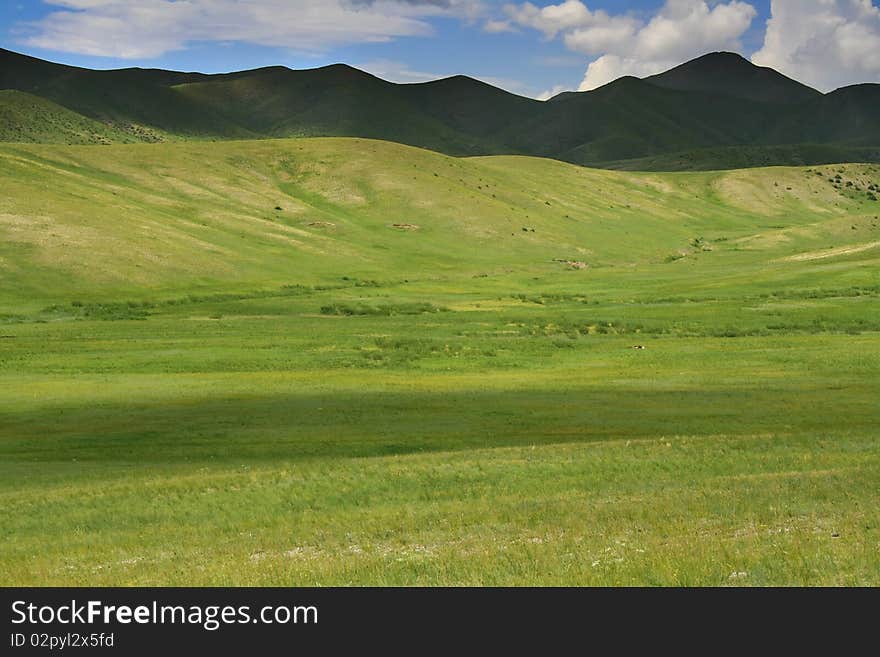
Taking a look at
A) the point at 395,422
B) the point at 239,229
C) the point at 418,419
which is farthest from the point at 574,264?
the point at 395,422

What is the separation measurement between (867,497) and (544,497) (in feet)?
25.3

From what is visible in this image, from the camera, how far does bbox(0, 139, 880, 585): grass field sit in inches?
782

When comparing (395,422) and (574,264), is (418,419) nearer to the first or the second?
(395,422)

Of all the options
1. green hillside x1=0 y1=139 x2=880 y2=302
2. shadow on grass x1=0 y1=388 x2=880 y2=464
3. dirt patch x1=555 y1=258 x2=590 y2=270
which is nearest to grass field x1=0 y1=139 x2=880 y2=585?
shadow on grass x1=0 y1=388 x2=880 y2=464

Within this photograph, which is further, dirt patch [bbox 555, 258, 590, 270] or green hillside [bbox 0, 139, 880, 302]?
dirt patch [bbox 555, 258, 590, 270]

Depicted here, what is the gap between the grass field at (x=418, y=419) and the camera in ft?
65.2

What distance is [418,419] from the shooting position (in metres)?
42.7

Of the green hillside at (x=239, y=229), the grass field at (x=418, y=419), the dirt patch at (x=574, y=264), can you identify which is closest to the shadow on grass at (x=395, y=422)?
the grass field at (x=418, y=419)

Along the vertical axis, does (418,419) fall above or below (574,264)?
below

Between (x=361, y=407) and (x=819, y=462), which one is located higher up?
(x=819, y=462)

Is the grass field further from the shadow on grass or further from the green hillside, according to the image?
the green hillside

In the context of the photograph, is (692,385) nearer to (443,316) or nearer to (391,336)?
(391,336)

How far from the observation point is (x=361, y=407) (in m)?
45.5
